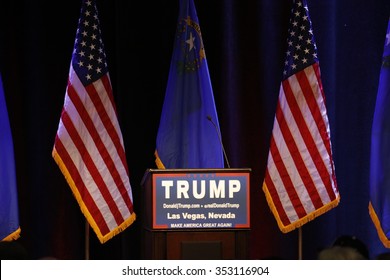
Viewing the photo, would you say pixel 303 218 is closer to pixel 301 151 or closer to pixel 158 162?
pixel 301 151

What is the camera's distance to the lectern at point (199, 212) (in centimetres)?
405

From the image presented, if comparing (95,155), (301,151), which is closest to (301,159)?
(301,151)

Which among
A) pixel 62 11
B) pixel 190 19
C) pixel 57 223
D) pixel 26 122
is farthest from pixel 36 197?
pixel 190 19

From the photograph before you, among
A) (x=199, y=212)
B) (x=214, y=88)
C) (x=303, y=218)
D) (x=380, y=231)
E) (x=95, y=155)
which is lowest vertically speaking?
(x=380, y=231)

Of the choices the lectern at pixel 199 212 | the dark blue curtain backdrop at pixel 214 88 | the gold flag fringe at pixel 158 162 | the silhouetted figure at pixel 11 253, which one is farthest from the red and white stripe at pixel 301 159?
the silhouetted figure at pixel 11 253

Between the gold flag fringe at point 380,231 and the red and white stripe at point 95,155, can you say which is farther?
the gold flag fringe at point 380,231

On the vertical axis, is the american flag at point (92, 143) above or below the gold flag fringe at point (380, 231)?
above

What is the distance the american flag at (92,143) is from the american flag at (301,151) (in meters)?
1.22

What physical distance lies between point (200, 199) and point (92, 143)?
1.74 m

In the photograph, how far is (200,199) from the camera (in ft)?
13.3

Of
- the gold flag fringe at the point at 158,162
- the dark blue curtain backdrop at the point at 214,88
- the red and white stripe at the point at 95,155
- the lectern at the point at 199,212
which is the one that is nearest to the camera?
the lectern at the point at 199,212

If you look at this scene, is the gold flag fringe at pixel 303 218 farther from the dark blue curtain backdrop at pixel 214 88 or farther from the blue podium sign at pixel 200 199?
the blue podium sign at pixel 200 199

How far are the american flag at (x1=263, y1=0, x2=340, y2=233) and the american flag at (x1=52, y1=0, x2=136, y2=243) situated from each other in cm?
122

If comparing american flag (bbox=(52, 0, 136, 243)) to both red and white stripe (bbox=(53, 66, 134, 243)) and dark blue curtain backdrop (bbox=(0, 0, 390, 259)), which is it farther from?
dark blue curtain backdrop (bbox=(0, 0, 390, 259))
